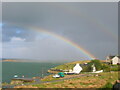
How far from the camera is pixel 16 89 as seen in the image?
15.4 metres

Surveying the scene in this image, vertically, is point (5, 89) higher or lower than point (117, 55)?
lower

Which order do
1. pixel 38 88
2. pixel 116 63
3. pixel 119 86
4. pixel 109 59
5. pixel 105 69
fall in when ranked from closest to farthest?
pixel 119 86
pixel 38 88
pixel 105 69
pixel 116 63
pixel 109 59

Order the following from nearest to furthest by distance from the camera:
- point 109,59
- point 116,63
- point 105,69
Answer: point 105,69
point 116,63
point 109,59

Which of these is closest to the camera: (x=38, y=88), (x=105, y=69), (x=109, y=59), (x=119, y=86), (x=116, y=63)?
(x=119, y=86)

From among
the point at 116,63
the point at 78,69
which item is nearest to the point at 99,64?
the point at 78,69

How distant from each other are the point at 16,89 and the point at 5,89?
0.98 meters

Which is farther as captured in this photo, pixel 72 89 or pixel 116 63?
pixel 116 63

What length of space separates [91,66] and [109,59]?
720 centimetres

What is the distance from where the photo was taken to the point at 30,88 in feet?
50.8

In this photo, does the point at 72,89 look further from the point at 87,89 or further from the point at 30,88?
the point at 30,88

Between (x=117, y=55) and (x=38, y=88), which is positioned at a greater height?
(x=117, y=55)

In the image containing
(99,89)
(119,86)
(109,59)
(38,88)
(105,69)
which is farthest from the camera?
(109,59)

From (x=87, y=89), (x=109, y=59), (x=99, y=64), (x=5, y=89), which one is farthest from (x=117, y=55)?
(x=5, y=89)

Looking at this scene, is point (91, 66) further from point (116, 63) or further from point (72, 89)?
point (72, 89)
